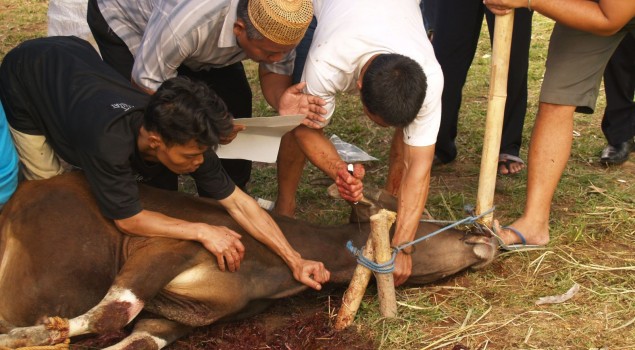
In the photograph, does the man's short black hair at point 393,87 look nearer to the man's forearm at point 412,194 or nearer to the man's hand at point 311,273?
the man's forearm at point 412,194

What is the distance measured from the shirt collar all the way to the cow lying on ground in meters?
1.01

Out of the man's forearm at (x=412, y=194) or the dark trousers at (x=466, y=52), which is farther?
the dark trousers at (x=466, y=52)

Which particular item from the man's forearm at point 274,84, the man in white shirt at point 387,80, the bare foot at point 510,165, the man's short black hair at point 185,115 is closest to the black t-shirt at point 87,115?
the man's short black hair at point 185,115

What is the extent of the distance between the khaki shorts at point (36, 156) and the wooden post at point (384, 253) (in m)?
1.93

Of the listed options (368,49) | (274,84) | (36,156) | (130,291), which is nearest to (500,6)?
(368,49)

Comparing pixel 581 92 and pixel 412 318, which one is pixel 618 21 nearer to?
pixel 581 92

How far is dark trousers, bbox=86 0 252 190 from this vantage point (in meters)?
5.09

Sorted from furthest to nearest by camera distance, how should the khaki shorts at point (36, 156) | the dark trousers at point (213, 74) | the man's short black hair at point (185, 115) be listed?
the dark trousers at point (213, 74)
the khaki shorts at point (36, 156)
the man's short black hair at point (185, 115)

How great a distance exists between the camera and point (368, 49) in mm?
4531

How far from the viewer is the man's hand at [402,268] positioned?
459 cm

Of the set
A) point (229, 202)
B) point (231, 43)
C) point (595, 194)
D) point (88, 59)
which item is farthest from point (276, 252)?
point (595, 194)

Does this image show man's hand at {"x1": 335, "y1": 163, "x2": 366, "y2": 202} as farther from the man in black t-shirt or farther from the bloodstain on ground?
the bloodstain on ground

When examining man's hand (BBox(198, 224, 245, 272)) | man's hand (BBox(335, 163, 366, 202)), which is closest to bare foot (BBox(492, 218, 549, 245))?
man's hand (BBox(335, 163, 366, 202))

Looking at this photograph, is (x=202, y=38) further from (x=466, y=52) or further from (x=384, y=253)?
(x=466, y=52)
